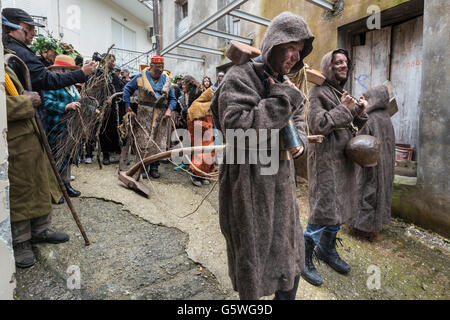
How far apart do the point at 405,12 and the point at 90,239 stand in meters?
5.16

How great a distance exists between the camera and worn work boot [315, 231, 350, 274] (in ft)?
8.85

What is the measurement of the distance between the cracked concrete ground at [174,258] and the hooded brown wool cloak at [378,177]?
0.32 m

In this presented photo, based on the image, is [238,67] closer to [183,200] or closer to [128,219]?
[128,219]

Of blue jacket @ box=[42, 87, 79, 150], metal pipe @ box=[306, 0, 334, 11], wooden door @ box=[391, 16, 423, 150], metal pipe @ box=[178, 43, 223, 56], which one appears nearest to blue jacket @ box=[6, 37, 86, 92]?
blue jacket @ box=[42, 87, 79, 150]

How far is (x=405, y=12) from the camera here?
12.3 ft

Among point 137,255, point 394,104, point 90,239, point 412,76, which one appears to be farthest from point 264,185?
point 412,76

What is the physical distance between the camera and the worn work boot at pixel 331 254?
8.85ft

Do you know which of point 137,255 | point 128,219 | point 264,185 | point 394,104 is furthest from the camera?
point 394,104

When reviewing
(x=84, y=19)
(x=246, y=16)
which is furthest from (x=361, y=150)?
(x=84, y=19)

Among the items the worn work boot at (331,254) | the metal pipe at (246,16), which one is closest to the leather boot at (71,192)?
the worn work boot at (331,254)

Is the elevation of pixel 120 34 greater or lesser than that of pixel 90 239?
greater

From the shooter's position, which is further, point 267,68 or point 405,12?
point 405,12

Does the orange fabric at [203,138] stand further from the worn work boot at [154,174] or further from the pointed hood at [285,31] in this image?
the pointed hood at [285,31]

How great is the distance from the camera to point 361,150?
238cm
